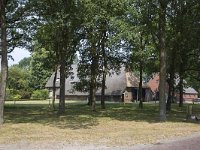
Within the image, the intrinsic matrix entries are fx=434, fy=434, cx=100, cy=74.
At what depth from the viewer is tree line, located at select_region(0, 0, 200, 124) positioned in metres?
26.9

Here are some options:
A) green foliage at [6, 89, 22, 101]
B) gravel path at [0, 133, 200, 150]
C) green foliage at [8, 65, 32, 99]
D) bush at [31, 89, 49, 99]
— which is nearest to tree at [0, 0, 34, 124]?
gravel path at [0, 133, 200, 150]

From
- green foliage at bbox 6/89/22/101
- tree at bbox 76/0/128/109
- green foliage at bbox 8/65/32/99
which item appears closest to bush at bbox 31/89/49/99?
green foliage at bbox 6/89/22/101

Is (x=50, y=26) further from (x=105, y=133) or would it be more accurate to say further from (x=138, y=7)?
(x=105, y=133)

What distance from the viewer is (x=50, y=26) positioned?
26.6 m

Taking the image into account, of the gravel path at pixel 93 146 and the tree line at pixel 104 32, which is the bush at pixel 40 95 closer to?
the tree line at pixel 104 32

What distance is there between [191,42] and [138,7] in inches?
478

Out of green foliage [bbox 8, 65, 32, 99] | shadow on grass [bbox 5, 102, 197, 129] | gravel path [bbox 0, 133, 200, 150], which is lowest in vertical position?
gravel path [bbox 0, 133, 200, 150]

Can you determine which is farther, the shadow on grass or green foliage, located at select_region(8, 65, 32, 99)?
green foliage, located at select_region(8, 65, 32, 99)

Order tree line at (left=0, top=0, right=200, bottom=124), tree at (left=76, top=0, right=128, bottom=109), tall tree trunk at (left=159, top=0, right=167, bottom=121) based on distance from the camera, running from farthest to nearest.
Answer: tree at (left=76, top=0, right=128, bottom=109) → tall tree trunk at (left=159, top=0, right=167, bottom=121) → tree line at (left=0, top=0, right=200, bottom=124)

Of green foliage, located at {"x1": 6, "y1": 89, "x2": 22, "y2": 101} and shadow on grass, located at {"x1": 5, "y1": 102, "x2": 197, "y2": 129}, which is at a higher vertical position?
green foliage, located at {"x1": 6, "y1": 89, "x2": 22, "y2": 101}

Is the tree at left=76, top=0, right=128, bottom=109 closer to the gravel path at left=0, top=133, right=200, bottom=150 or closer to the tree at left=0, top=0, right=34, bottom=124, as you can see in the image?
the tree at left=0, top=0, right=34, bottom=124

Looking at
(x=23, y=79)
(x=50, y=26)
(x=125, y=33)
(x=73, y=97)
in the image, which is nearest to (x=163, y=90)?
(x=125, y=33)

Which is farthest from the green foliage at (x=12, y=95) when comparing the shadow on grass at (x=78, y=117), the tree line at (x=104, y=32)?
the shadow on grass at (x=78, y=117)

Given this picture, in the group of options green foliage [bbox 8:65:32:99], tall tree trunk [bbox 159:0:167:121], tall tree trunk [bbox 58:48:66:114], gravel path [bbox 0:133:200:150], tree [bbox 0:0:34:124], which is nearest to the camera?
gravel path [bbox 0:133:200:150]
